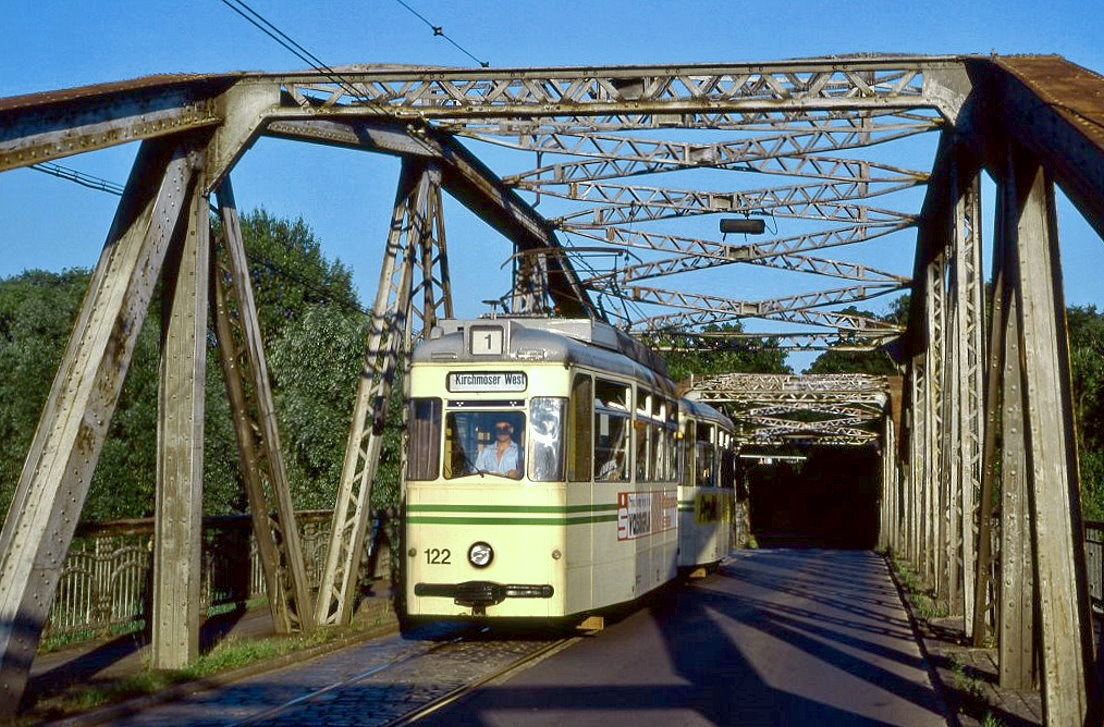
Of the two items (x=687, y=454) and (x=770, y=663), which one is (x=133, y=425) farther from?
(x=770, y=663)

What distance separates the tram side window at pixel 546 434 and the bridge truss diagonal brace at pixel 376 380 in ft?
8.70

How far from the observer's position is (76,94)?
1043cm

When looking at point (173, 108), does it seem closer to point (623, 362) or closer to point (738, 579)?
point (623, 362)

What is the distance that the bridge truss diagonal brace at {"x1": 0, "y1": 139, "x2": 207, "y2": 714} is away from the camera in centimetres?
967

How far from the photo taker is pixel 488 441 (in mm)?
14422

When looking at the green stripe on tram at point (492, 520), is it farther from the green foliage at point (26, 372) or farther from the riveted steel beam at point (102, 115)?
the green foliage at point (26, 372)

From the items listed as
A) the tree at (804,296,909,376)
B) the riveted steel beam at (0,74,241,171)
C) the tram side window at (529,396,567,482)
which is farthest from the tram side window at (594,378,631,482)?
the tree at (804,296,909,376)

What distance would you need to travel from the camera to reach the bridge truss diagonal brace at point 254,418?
44.3ft

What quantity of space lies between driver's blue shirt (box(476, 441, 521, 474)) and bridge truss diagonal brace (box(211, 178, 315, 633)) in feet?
6.61

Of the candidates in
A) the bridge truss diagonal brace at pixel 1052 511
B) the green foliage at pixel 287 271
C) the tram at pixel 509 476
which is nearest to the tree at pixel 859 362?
the green foliage at pixel 287 271

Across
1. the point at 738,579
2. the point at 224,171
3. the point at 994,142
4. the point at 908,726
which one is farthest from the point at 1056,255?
the point at 738,579

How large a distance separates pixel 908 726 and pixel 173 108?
7961 millimetres

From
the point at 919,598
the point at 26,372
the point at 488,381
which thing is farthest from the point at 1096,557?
the point at 26,372

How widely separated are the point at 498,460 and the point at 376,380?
2.47 meters
